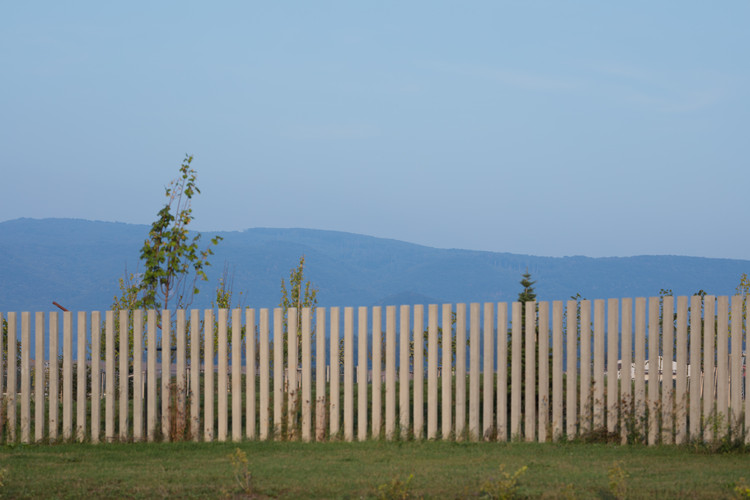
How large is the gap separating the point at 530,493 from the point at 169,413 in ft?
16.4

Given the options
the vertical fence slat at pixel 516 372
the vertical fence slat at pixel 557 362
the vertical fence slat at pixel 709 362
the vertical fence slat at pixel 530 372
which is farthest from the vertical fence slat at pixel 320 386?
the vertical fence slat at pixel 709 362

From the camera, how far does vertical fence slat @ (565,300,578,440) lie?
28.7 feet

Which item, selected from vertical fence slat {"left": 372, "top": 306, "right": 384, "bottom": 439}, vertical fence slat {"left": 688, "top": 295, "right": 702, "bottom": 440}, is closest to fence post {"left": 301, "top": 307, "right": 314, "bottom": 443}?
vertical fence slat {"left": 372, "top": 306, "right": 384, "bottom": 439}

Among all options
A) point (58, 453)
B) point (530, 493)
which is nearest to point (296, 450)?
point (58, 453)

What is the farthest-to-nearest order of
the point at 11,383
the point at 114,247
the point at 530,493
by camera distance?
the point at 114,247 → the point at 11,383 → the point at 530,493

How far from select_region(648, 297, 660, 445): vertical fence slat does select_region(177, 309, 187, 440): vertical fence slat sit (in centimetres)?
521

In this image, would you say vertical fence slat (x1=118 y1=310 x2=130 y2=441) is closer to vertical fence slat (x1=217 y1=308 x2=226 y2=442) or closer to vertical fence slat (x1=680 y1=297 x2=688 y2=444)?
vertical fence slat (x1=217 y1=308 x2=226 y2=442)

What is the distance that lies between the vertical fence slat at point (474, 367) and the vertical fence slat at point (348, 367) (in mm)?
1303

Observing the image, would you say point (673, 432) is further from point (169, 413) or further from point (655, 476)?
point (169, 413)

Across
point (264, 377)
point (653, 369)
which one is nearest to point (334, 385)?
point (264, 377)

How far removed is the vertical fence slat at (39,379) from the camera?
378 inches

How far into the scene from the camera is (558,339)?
8820 mm

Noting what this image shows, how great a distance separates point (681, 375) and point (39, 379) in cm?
734

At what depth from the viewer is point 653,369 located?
8664 millimetres
